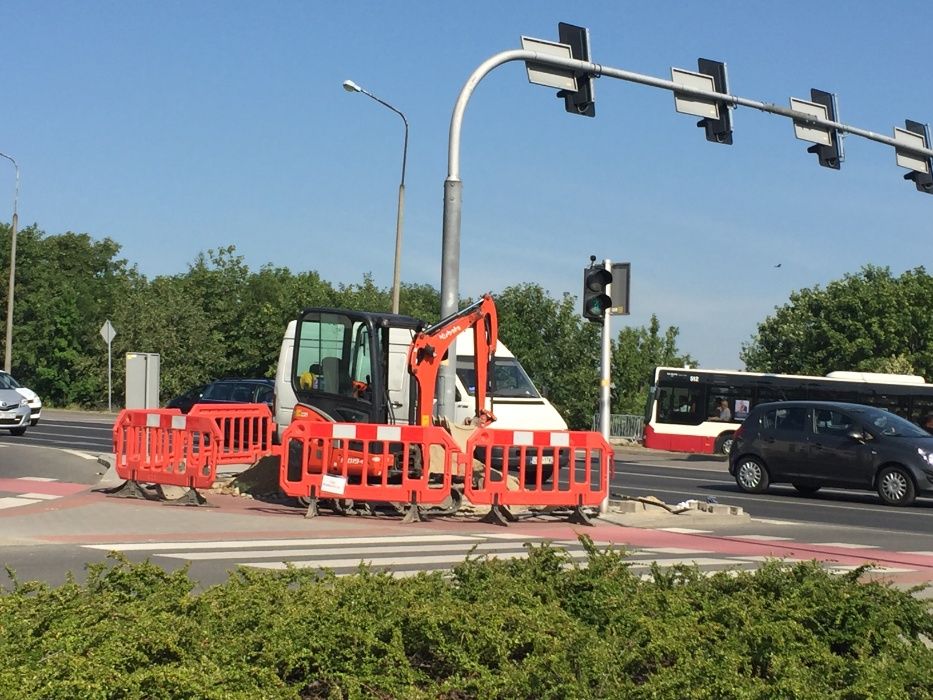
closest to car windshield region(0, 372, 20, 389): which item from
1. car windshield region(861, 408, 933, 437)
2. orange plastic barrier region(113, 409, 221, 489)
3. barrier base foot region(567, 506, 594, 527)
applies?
orange plastic barrier region(113, 409, 221, 489)

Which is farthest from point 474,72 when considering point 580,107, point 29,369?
point 29,369

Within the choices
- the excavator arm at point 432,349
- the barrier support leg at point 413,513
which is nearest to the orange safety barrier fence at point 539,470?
the barrier support leg at point 413,513

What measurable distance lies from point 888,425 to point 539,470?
9488mm

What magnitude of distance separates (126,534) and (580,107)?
8.21 metres

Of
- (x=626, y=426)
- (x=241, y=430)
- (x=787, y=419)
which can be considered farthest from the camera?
(x=626, y=426)

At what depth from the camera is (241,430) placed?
65.9 ft

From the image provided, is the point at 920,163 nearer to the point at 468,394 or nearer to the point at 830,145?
the point at 830,145

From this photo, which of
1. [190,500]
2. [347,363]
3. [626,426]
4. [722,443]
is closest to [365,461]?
[347,363]

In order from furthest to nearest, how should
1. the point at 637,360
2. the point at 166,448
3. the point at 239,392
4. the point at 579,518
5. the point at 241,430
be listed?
the point at 637,360, the point at 239,392, the point at 241,430, the point at 166,448, the point at 579,518

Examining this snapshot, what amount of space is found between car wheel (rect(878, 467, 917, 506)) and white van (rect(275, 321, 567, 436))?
211 inches

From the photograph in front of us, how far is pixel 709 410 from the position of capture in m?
42.9

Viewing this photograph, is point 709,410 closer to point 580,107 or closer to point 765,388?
point 765,388

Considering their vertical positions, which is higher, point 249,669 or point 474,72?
point 474,72

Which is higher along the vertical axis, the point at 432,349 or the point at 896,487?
the point at 432,349
